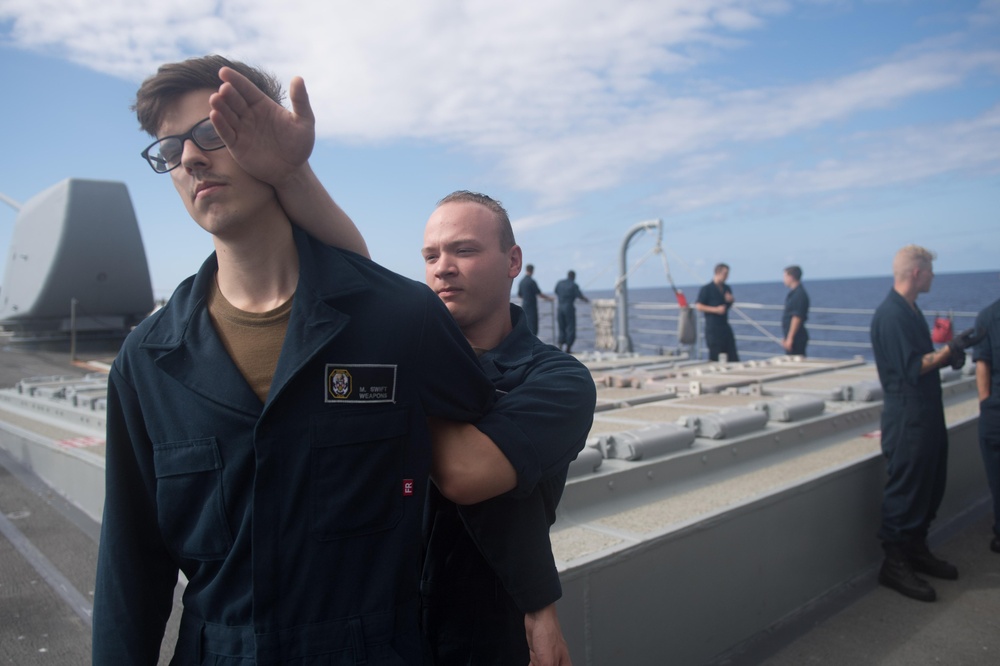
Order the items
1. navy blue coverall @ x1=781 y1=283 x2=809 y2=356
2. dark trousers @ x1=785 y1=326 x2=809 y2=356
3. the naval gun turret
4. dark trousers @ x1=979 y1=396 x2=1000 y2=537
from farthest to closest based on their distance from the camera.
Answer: the naval gun turret < dark trousers @ x1=785 y1=326 x2=809 y2=356 < navy blue coverall @ x1=781 y1=283 x2=809 y2=356 < dark trousers @ x1=979 y1=396 x2=1000 y2=537

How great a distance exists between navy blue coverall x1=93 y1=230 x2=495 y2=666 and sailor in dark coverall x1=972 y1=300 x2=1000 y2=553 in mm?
4580

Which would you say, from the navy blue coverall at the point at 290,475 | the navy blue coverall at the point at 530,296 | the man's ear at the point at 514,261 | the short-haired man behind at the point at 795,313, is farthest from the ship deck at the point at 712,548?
the navy blue coverall at the point at 530,296

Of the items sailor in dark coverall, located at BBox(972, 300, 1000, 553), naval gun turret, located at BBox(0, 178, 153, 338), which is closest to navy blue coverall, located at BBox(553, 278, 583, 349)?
naval gun turret, located at BBox(0, 178, 153, 338)

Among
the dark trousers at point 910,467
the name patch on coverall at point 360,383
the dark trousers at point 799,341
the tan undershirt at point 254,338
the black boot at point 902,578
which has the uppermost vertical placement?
the tan undershirt at point 254,338

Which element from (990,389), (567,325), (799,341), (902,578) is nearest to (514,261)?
(902,578)

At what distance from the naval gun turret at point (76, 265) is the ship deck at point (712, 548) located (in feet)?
26.1

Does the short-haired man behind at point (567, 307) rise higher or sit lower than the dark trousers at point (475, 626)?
higher

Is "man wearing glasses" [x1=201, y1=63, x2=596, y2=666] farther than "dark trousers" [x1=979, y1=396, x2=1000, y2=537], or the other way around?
"dark trousers" [x1=979, y1=396, x2=1000, y2=537]

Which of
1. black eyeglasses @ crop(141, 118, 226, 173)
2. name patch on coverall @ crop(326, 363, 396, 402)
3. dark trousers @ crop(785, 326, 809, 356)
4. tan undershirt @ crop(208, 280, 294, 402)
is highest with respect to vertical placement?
black eyeglasses @ crop(141, 118, 226, 173)

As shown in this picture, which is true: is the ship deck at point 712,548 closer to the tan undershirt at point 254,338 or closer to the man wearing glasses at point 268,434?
the man wearing glasses at point 268,434

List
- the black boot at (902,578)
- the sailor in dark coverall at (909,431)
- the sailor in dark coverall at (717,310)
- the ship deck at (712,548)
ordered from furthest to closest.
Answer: the sailor in dark coverall at (717,310)
the sailor in dark coverall at (909,431)
the black boot at (902,578)
the ship deck at (712,548)

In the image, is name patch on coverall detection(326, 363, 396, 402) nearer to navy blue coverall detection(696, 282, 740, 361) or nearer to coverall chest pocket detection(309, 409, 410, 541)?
coverall chest pocket detection(309, 409, 410, 541)

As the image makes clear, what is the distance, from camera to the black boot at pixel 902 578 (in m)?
3.85

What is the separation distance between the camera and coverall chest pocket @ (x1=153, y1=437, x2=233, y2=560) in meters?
1.29
